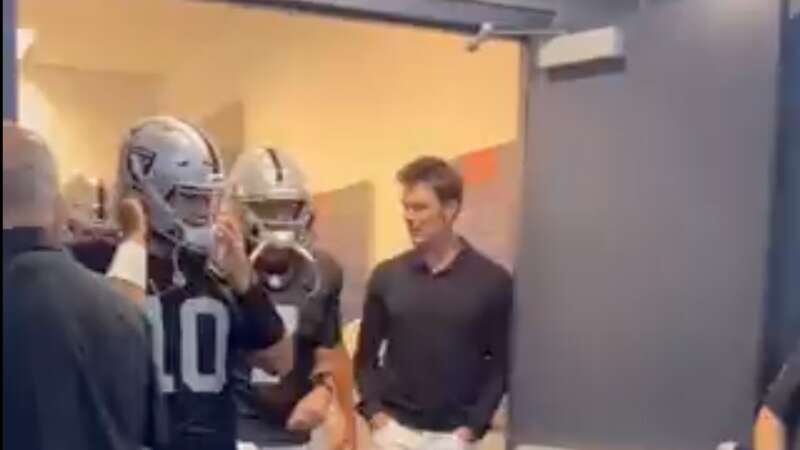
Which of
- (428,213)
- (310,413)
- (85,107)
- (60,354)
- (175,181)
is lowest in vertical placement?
(310,413)

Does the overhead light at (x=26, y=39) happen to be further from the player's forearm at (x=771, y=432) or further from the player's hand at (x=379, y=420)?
the player's forearm at (x=771, y=432)

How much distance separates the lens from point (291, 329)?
12.1 feet

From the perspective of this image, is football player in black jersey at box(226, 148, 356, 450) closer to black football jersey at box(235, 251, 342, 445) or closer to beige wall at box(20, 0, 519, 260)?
black football jersey at box(235, 251, 342, 445)

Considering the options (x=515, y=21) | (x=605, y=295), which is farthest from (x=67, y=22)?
(x=605, y=295)

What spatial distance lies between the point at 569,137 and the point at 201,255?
4.30ft

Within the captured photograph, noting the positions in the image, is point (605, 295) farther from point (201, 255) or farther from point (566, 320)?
point (201, 255)

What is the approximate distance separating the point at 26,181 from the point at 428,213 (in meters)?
2.01

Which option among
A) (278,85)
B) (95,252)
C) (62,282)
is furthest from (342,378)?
(278,85)

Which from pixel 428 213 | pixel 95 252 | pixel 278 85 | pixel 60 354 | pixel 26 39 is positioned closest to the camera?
pixel 60 354

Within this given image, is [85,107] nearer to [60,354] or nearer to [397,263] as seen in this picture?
[397,263]

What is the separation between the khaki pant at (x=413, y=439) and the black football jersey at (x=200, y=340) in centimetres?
116

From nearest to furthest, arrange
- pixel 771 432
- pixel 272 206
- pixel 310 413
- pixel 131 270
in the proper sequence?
pixel 131 270 → pixel 771 432 → pixel 272 206 → pixel 310 413

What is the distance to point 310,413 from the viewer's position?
367 cm

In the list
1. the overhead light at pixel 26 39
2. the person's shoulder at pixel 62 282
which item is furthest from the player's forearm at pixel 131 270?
the overhead light at pixel 26 39
